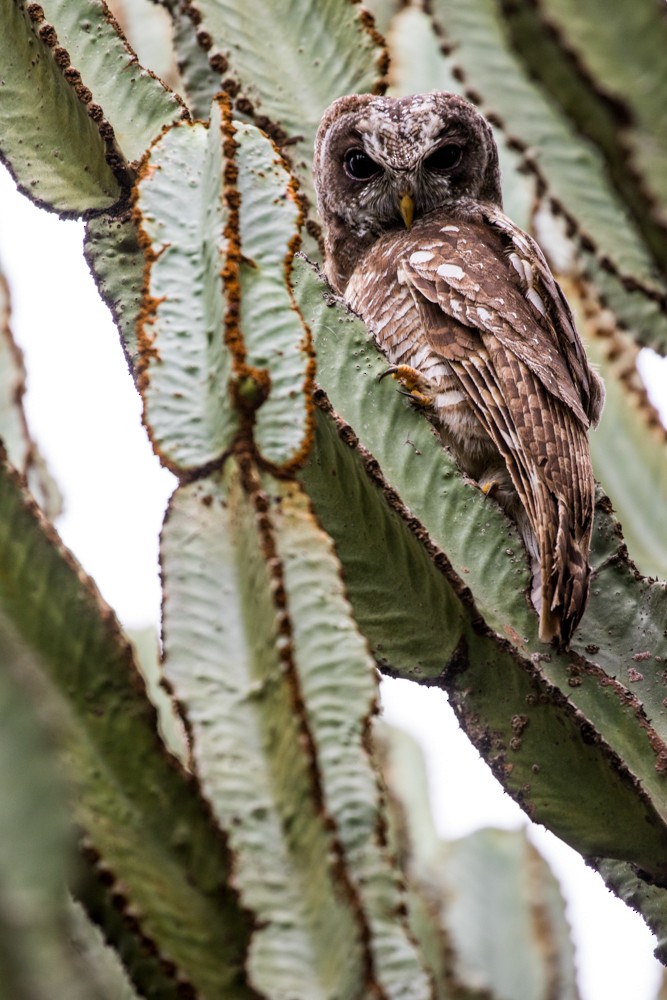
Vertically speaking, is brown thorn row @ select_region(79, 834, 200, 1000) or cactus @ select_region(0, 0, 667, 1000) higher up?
cactus @ select_region(0, 0, 667, 1000)

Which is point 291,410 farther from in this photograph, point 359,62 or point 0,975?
point 359,62

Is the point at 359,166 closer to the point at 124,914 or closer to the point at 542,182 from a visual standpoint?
the point at 542,182

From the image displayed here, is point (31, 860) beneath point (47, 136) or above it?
beneath

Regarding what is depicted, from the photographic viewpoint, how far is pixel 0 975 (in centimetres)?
115

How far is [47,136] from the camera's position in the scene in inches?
111

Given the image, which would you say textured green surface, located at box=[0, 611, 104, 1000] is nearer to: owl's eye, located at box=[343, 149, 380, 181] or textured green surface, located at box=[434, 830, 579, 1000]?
textured green surface, located at box=[434, 830, 579, 1000]

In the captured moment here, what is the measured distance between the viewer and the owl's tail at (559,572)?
2.46m

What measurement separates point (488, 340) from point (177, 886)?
6.93ft

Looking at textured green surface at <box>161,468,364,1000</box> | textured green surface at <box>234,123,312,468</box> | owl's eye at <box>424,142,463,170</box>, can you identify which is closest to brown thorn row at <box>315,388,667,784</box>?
textured green surface at <box>234,123,312,468</box>

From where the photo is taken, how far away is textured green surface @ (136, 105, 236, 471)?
175 cm

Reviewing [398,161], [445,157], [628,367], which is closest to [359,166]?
[398,161]

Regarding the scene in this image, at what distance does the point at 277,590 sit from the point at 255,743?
20 centimetres

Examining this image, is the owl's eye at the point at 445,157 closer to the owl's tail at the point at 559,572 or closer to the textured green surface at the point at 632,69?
the owl's tail at the point at 559,572

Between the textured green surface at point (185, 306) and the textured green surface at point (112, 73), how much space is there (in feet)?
2.61
